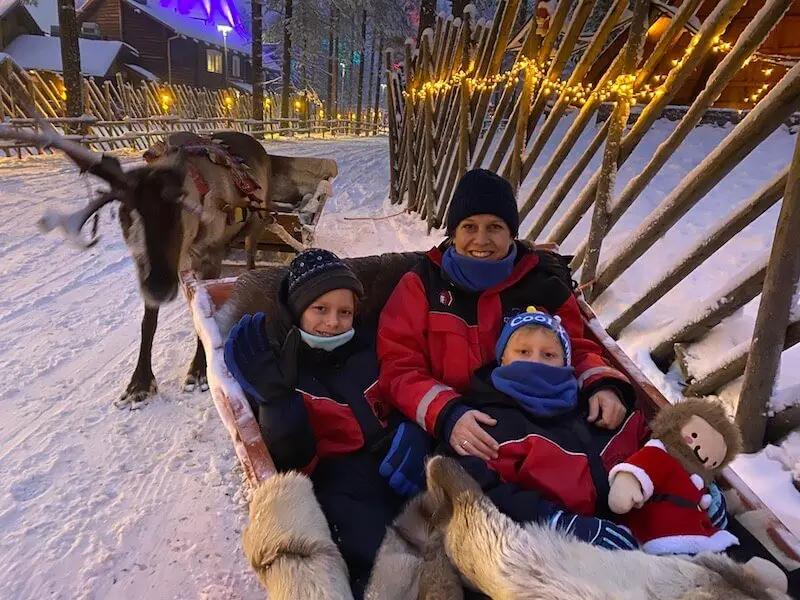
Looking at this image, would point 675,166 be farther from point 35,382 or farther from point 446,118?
point 35,382

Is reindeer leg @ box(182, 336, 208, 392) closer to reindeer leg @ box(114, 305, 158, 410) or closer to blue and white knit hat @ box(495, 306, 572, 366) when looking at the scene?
reindeer leg @ box(114, 305, 158, 410)

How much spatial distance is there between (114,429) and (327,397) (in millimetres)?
1552

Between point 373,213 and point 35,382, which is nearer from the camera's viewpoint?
point 35,382

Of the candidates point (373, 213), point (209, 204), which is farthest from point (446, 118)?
point (209, 204)

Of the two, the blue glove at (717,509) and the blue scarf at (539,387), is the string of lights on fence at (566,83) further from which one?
the blue glove at (717,509)

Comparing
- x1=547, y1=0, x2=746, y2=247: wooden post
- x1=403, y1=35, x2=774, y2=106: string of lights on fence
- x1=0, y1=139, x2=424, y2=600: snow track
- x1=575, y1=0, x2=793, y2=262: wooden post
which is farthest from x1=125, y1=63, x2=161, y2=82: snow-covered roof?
x1=575, y1=0, x2=793, y2=262: wooden post

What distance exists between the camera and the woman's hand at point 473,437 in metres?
1.68

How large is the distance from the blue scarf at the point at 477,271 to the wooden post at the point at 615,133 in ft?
5.42

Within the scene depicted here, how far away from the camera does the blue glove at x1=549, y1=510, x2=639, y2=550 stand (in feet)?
4.29

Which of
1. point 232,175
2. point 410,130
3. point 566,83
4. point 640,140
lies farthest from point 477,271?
point 410,130

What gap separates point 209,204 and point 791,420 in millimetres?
3488

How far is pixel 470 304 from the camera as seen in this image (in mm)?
2225

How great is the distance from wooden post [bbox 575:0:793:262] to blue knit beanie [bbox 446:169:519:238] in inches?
69.7

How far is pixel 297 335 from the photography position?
1809mm
